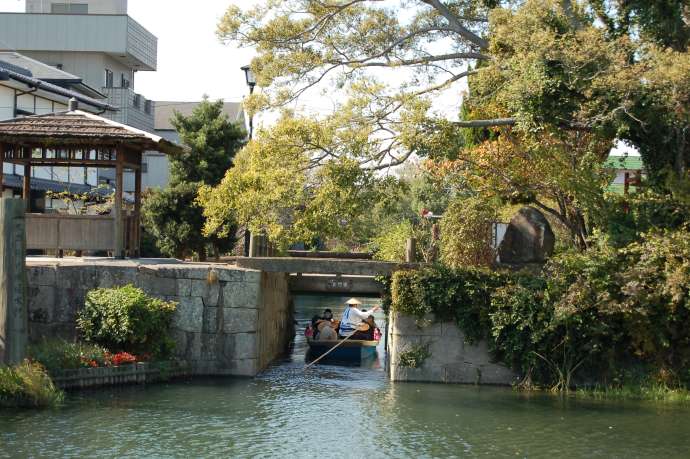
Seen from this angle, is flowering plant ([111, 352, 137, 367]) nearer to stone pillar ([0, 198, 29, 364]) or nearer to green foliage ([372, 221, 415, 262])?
stone pillar ([0, 198, 29, 364])

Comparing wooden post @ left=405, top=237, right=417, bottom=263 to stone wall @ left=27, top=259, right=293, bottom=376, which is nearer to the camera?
stone wall @ left=27, top=259, right=293, bottom=376

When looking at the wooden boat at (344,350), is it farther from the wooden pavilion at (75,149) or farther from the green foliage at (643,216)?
the green foliage at (643,216)

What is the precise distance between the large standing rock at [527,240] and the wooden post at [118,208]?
8799mm

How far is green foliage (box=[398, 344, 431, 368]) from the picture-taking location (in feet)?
67.3

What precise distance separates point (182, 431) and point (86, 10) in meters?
37.1

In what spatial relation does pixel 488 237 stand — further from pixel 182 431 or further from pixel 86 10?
pixel 86 10

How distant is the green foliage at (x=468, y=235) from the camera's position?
21688 millimetres

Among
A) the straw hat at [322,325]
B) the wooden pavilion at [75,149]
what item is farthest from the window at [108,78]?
the wooden pavilion at [75,149]

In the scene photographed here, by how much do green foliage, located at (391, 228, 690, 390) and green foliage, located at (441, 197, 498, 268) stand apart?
1551mm

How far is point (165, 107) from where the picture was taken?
60.7 m

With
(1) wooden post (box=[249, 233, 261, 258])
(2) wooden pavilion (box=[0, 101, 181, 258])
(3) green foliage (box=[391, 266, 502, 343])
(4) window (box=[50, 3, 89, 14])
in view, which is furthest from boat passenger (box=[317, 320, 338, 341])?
(4) window (box=[50, 3, 89, 14])

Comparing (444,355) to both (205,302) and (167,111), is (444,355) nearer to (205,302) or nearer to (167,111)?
(205,302)

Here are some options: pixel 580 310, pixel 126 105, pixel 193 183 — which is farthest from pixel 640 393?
pixel 126 105

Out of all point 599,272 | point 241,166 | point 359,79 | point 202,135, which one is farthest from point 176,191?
point 599,272
